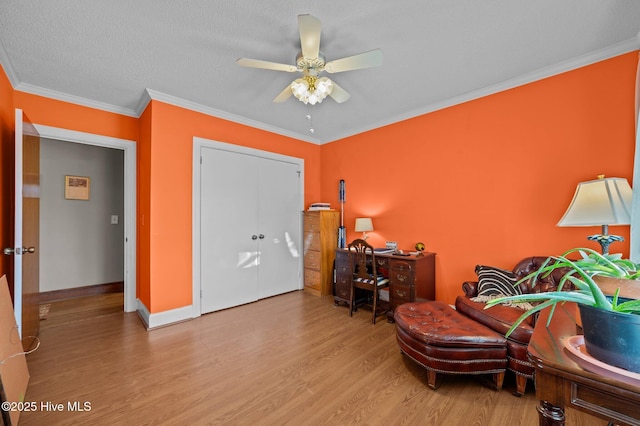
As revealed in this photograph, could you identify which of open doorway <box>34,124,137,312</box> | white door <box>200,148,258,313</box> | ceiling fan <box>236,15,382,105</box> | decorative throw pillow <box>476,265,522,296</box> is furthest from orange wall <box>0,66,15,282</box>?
decorative throw pillow <box>476,265,522,296</box>

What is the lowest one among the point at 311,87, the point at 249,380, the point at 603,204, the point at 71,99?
the point at 249,380

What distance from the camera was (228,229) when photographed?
3537 millimetres

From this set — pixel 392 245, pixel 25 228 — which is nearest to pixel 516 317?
pixel 392 245

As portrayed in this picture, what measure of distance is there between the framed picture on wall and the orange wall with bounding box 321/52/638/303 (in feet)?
14.4

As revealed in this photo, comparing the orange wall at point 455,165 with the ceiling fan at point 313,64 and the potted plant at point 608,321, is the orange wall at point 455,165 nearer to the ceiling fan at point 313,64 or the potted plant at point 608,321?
the ceiling fan at point 313,64

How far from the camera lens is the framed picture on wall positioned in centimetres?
397

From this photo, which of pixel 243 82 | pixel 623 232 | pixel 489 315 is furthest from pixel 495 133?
pixel 243 82

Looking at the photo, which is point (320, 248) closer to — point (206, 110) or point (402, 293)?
point (402, 293)

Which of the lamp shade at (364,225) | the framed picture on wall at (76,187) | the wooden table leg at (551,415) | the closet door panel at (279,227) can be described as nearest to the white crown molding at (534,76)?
the lamp shade at (364,225)

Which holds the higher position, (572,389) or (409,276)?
(572,389)

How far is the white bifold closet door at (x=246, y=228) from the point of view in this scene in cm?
337

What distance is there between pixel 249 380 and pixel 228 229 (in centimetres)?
200

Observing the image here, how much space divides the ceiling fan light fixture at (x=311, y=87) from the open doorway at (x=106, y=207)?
8.39ft

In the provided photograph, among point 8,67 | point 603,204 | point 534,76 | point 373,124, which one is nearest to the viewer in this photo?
point 603,204
